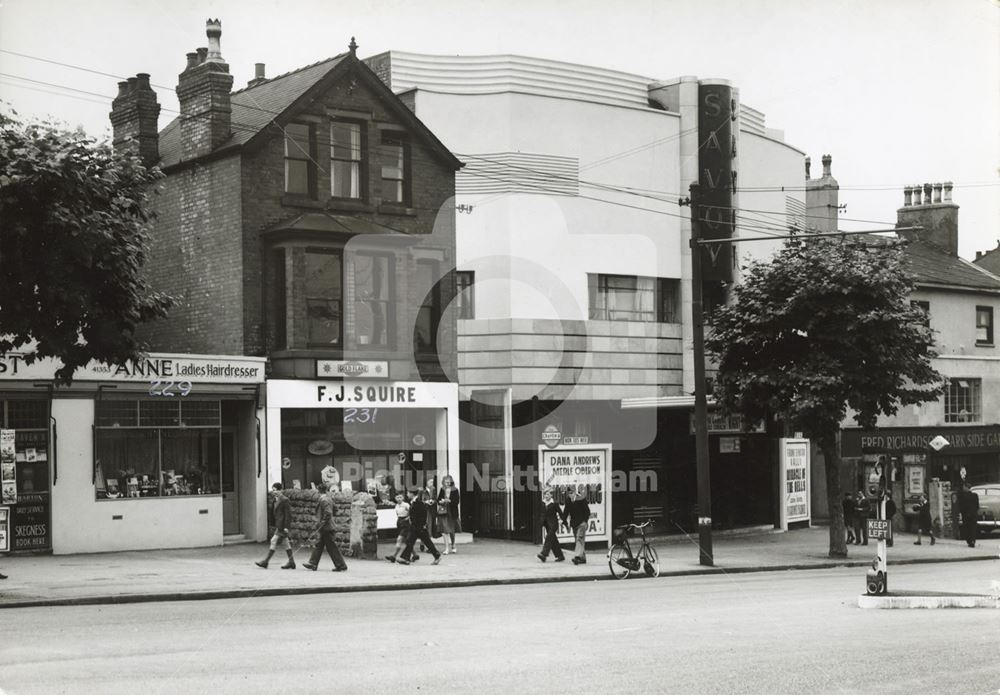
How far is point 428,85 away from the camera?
34188 millimetres

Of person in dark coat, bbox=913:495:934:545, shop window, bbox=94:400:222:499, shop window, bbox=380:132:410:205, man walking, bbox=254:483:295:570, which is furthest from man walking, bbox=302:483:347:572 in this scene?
person in dark coat, bbox=913:495:934:545

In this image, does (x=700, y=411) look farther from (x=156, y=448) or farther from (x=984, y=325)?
(x=984, y=325)

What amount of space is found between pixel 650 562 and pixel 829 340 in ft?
26.0

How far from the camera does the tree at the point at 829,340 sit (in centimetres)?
2866

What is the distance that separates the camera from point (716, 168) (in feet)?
122

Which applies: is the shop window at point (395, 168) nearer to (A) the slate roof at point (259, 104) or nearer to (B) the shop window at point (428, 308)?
(B) the shop window at point (428, 308)

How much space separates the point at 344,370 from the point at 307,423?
59.5 inches

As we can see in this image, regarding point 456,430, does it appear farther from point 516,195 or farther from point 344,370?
point 516,195

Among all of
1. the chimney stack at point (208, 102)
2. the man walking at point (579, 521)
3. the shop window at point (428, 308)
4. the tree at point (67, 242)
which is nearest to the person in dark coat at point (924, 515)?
the man walking at point (579, 521)

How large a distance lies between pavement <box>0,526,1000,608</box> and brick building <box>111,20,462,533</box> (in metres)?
3.01

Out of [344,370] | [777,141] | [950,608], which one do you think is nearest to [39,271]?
[344,370]

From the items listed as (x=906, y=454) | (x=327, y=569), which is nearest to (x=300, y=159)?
(x=327, y=569)

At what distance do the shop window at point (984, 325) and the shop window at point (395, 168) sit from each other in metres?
24.1

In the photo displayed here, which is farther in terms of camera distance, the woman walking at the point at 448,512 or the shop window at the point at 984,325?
the shop window at the point at 984,325
